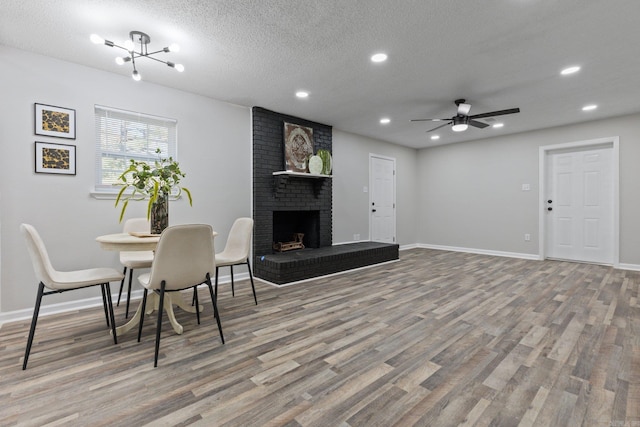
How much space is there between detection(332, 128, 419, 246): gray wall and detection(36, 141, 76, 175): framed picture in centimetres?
389

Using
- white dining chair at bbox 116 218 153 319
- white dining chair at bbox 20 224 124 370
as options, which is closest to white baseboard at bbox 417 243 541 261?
white dining chair at bbox 116 218 153 319

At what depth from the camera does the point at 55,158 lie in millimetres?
2961

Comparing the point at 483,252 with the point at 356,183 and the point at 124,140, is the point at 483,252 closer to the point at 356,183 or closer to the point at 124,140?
the point at 356,183

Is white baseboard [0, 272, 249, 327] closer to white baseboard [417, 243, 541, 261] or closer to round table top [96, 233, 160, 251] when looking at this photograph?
round table top [96, 233, 160, 251]

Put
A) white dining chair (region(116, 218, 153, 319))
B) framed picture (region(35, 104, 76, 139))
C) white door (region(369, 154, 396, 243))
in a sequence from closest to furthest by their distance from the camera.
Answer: white dining chair (region(116, 218, 153, 319))
framed picture (region(35, 104, 76, 139))
white door (region(369, 154, 396, 243))

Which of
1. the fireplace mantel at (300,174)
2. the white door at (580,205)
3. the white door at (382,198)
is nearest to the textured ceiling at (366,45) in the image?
the fireplace mantel at (300,174)

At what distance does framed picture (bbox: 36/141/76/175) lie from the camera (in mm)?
2883

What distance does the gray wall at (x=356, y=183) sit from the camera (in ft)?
19.0

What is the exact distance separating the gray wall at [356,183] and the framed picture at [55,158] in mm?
3892

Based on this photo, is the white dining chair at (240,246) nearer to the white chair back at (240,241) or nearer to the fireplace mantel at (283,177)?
the white chair back at (240,241)

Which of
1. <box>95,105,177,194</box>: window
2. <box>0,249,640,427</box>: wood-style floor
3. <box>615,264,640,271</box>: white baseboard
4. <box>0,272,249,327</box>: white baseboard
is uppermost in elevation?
<box>95,105,177,194</box>: window

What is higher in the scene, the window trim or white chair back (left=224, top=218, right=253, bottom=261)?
the window trim

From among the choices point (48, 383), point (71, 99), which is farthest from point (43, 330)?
point (71, 99)

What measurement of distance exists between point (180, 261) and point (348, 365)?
1351mm
